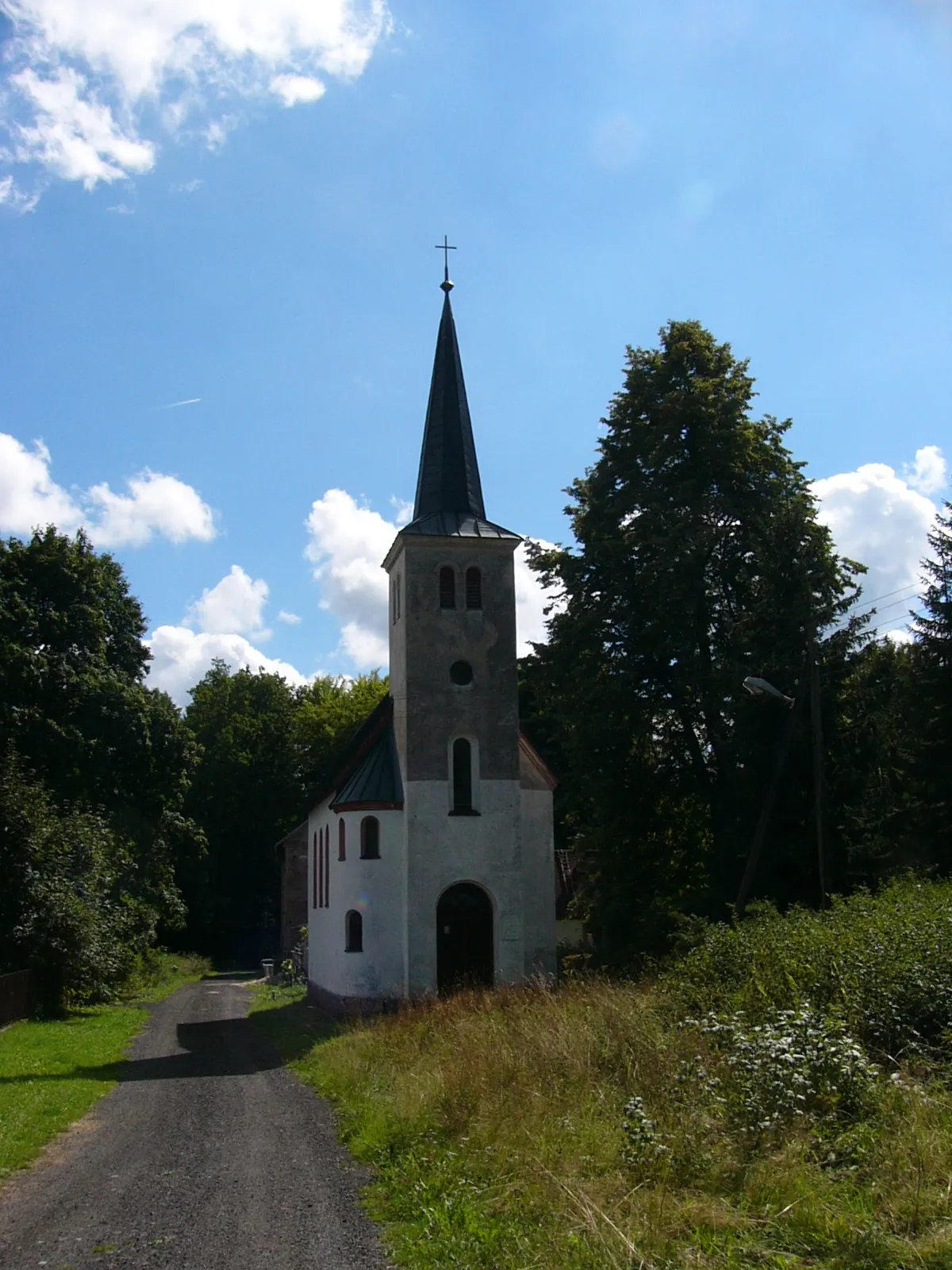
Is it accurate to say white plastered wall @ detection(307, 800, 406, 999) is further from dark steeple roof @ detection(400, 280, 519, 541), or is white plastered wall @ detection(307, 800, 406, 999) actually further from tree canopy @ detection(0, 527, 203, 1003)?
dark steeple roof @ detection(400, 280, 519, 541)

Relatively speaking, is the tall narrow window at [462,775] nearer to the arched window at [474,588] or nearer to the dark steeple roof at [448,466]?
the arched window at [474,588]

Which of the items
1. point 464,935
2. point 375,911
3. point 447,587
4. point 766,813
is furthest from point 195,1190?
point 447,587

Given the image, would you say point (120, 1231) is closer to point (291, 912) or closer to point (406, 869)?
point (406, 869)

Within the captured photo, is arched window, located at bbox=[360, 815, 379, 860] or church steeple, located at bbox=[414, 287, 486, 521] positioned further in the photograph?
church steeple, located at bbox=[414, 287, 486, 521]

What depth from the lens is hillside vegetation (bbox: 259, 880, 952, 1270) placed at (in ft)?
22.4

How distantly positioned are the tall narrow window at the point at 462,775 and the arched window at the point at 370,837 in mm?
2035

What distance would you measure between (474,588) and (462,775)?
480cm

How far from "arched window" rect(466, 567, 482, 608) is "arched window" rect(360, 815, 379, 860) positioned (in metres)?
5.92

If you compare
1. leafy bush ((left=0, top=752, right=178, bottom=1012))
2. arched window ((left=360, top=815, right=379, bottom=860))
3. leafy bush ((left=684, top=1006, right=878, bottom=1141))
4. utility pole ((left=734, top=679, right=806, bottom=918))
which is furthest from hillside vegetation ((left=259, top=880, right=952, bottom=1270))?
leafy bush ((left=0, top=752, right=178, bottom=1012))

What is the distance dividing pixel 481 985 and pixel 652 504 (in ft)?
41.4

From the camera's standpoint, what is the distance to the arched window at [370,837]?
27.2 m

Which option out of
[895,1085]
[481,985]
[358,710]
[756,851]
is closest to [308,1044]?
[481,985]

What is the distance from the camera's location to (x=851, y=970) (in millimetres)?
11039

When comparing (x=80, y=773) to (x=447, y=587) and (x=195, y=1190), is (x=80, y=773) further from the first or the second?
(x=195, y=1190)
